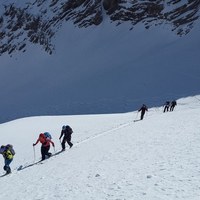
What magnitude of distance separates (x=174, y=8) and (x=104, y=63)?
53.2 feet

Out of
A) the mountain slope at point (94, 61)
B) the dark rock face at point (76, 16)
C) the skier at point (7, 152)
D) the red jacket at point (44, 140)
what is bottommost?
the skier at point (7, 152)

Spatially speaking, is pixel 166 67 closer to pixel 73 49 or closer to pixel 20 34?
pixel 73 49

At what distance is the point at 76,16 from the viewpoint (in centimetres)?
6600

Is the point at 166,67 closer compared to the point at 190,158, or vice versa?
the point at 190,158

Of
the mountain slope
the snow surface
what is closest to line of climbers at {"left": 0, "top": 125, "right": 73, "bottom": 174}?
the snow surface

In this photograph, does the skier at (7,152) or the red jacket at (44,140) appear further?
the red jacket at (44,140)

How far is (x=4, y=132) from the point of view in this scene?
25.6 meters

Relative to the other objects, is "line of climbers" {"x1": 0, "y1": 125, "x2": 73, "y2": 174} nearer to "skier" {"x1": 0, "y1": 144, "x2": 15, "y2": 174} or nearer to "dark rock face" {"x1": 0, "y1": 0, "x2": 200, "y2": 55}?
"skier" {"x1": 0, "y1": 144, "x2": 15, "y2": 174}

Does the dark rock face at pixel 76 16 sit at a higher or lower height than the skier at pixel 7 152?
higher

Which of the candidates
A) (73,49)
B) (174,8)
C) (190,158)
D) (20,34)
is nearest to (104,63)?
(73,49)

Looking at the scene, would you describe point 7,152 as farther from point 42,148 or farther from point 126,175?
point 126,175

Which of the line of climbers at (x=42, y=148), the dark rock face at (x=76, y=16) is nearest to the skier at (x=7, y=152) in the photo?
the line of climbers at (x=42, y=148)

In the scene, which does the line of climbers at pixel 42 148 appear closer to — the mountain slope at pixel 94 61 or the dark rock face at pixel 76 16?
the mountain slope at pixel 94 61

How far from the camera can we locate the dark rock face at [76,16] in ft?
197
